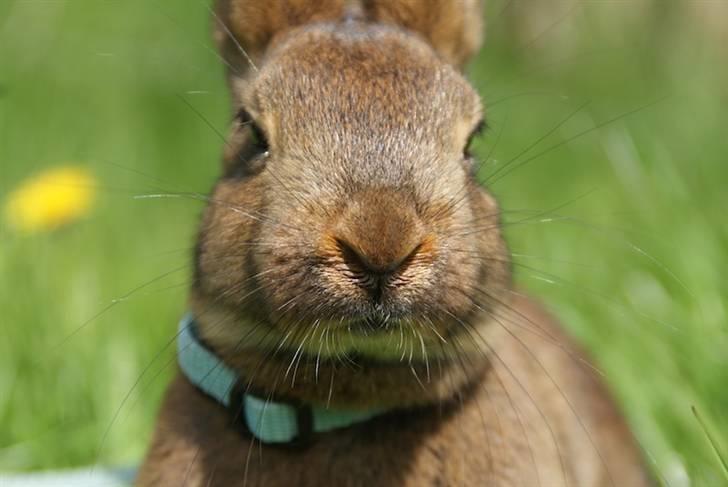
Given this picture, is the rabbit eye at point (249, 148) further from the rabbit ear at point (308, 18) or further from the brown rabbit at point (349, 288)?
the rabbit ear at point (308, 18)

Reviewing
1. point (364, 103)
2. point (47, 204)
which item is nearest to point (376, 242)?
point (364, 103)

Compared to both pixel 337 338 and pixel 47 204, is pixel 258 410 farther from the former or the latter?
pixel 47 204

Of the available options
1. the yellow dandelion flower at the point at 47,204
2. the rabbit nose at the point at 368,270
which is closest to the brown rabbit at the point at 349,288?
the rabbit nose at the point at 368,270

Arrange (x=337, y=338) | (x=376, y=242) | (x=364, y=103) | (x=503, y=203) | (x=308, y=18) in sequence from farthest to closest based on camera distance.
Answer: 1. (x=503, y=203)
2. (x=308, y=18)
3. (x=364, y=103)
4. (x=337, y=338)
5. (x=376, y=242)

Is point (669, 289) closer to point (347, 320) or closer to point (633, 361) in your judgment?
point (633, 361)

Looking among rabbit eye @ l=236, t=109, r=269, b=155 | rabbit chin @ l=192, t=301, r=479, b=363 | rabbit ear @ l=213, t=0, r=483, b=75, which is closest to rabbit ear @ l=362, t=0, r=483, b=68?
rabbit ear @ l=213, t=0, r=483, b=75

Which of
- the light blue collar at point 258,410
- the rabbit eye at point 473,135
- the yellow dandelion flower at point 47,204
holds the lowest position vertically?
the yellow dandelion flower at point 47,204
